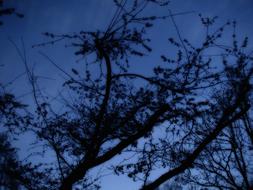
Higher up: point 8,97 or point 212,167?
point 8,97

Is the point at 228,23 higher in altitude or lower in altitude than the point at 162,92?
higher

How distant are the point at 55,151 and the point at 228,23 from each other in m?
6.14

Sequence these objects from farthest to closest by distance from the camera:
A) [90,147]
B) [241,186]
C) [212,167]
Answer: [212,167]
[241,186]
[90,147]

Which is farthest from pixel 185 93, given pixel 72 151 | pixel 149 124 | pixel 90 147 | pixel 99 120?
pixel 72 151

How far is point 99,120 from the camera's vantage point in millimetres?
5410

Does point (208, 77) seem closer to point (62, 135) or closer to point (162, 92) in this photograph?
point (162, 92)

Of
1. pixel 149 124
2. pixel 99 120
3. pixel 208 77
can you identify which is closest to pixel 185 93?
pixel 208 77

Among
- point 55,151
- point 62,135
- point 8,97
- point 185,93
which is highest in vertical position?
point 8,97

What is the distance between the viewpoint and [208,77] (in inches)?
224

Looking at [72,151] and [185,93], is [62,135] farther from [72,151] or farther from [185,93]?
[185,93]

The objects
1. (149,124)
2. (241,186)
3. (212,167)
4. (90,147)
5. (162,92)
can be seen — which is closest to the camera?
(149,124)

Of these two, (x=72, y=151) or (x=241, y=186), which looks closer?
(x=72, y=151)

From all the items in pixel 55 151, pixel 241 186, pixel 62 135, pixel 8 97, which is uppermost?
pixel 8 97

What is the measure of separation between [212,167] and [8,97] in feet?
30.1
